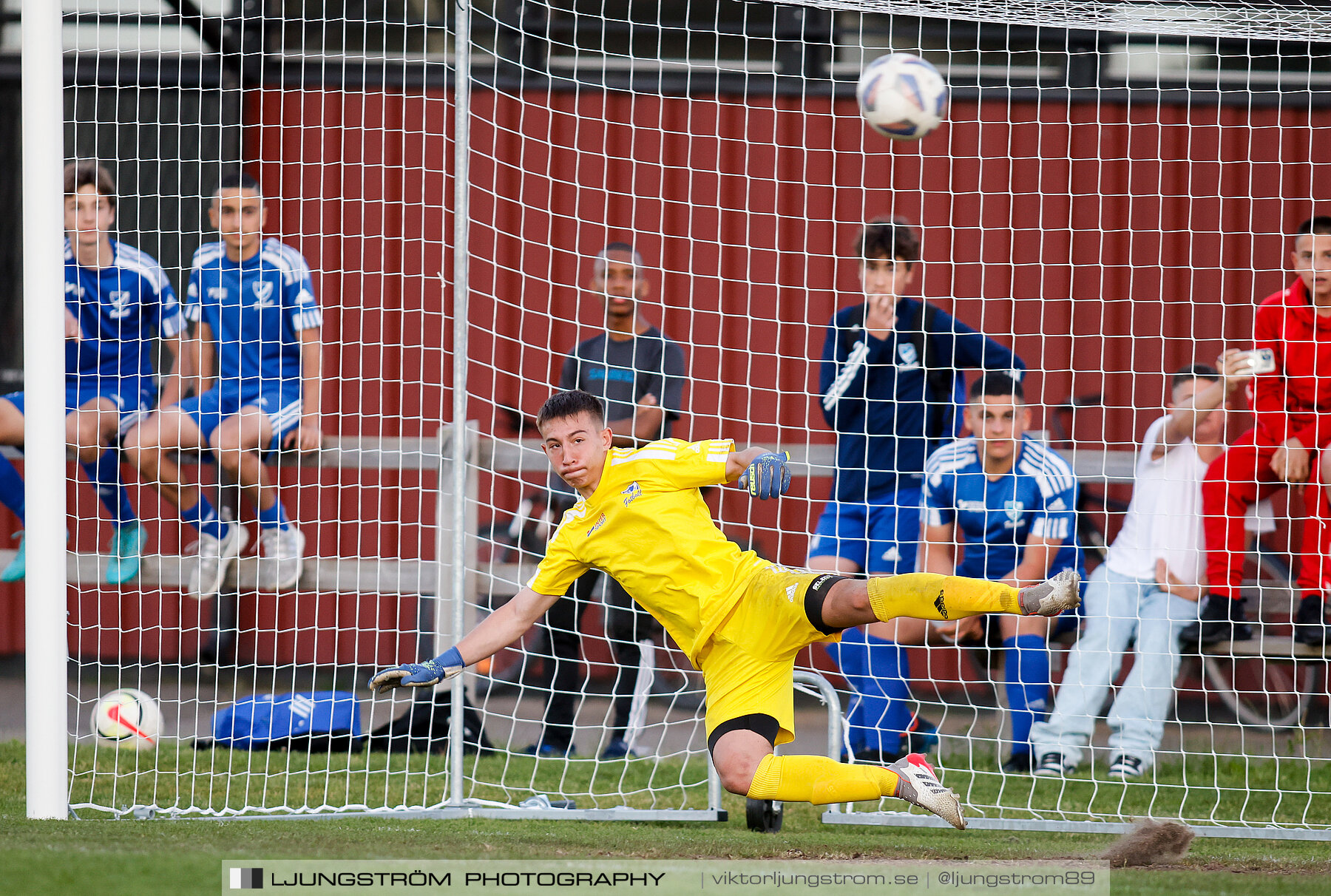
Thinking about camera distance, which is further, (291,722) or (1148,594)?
(1148,594)

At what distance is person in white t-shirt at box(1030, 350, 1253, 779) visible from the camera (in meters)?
6.31

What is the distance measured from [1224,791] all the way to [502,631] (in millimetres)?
3749

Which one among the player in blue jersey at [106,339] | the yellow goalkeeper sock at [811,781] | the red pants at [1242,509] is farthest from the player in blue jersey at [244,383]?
the red pants at [1242,509]

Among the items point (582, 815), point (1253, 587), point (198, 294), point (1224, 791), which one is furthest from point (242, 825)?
point (1253, 587)

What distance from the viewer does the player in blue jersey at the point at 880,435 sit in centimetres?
629

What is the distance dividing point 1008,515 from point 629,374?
79.6 inches

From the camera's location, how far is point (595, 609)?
771cm

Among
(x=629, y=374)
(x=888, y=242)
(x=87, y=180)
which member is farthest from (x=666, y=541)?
(x=87, y=180)

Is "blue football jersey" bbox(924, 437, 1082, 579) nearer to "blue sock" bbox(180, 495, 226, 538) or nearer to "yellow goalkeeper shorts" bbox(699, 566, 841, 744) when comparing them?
"yellow goalkeeper shorts" bbox(699, 566, 841, 744)

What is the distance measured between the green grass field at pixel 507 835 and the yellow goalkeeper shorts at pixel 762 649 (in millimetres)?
534

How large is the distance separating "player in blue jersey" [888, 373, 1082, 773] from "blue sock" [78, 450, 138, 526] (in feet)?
13.3

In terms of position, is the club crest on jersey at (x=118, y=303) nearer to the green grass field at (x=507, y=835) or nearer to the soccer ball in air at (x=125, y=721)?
the soccer ball in air at (x=125, y=721)

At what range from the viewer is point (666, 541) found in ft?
15.2

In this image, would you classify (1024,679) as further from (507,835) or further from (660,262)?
(660,262)
